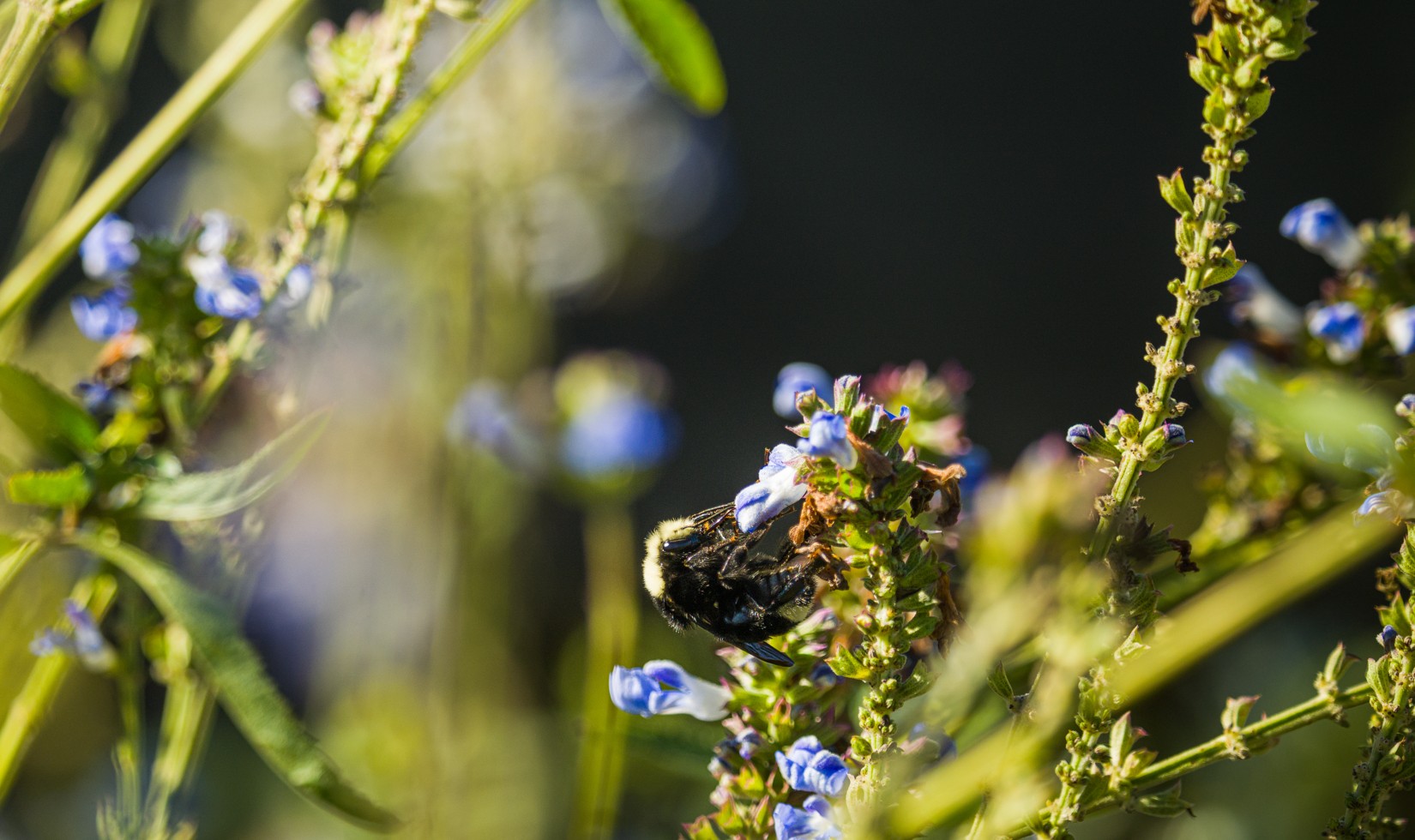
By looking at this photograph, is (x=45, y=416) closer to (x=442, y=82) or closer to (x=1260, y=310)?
(x=442, y=82)

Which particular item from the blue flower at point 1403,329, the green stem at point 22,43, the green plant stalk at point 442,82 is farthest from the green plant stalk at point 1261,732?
the green stem at point 22,43

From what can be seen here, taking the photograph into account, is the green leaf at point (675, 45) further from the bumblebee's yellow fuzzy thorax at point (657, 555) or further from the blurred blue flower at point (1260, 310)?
the blurred blue flower at point (1260, 310)

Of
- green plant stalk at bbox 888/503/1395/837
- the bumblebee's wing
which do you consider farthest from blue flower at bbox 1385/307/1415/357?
the bumblebee's wing

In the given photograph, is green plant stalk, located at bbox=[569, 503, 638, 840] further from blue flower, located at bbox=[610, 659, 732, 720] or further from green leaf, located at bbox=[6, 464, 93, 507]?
→ green leaf, located at bbox=[6, 464, 93, 507]

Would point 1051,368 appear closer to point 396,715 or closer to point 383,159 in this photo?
point 396,715

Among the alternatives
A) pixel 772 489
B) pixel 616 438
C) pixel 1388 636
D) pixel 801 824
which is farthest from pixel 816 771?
pixel 616 438
